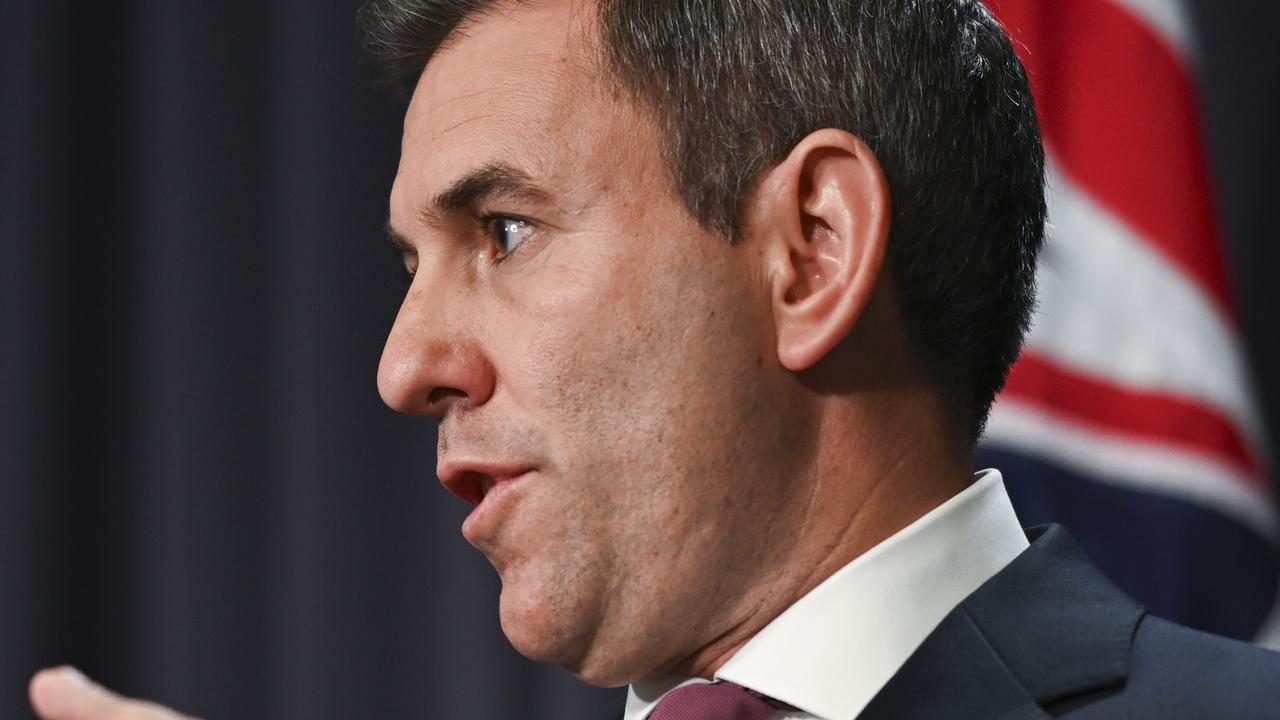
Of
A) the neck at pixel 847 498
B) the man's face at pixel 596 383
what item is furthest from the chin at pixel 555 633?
the neck at pixel 847 498

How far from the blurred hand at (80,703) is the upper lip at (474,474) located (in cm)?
43

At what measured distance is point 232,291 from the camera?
249cm

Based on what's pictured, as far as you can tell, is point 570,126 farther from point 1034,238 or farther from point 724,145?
point 1034,238

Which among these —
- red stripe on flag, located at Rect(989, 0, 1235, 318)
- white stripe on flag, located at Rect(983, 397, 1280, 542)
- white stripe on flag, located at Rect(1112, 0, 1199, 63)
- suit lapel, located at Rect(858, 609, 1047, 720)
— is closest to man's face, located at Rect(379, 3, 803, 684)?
suit lapel, located at Rect(858, 609, 1047, 720)

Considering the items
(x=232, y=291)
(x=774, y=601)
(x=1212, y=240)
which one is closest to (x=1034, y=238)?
(x=774, y=601)

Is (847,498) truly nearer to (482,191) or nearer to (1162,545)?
(482,191)

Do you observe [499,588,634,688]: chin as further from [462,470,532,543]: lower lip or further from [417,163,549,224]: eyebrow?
[417,163,549,224]: eyebrow

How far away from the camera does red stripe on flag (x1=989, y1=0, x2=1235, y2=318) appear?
7.04ft

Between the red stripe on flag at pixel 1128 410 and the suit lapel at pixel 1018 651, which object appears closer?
the suit lapel at pixel 1018 651

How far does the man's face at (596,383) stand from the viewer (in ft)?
3.86

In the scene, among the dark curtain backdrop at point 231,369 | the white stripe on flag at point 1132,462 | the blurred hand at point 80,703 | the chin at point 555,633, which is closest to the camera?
the blurred hand at point 80,703

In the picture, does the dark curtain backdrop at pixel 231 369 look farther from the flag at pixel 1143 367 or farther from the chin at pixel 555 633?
the chin at pixel 555 633

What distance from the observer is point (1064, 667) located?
111 centimetres

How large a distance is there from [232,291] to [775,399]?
155 cm
